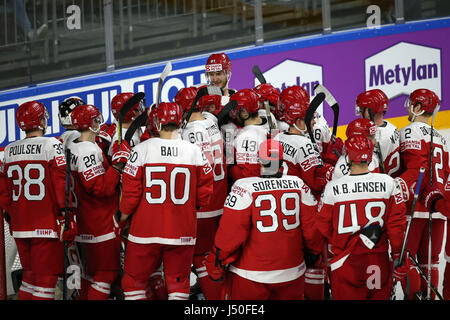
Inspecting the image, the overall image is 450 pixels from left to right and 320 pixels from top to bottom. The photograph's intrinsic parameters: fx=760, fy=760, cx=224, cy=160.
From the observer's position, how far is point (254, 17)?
759 cm

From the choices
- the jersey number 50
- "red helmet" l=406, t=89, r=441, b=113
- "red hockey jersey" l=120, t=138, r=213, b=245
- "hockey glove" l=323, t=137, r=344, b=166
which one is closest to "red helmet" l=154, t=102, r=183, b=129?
"red hockey jersey" l=120, t=138, r=213, b=245

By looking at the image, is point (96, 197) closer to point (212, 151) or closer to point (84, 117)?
point (84, 117)

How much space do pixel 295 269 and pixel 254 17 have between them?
3.90 m

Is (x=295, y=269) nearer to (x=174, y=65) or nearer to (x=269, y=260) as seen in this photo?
(x=269, y=260)

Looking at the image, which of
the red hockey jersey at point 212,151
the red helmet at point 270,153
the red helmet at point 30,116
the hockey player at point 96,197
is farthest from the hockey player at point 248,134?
the red helmet at point 30,116

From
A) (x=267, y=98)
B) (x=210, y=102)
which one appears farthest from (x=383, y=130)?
(x=210, y=102)

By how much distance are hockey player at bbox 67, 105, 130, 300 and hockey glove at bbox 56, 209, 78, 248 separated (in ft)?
0.70

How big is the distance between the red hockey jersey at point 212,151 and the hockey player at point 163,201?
1.78 ft

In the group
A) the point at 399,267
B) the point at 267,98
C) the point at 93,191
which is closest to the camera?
the point at 399,267

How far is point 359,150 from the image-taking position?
13.7ft

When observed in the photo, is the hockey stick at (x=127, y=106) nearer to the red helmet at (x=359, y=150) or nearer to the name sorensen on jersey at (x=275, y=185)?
the name sorensen on jersey at (x=275, y=185)

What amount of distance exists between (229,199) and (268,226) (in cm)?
26

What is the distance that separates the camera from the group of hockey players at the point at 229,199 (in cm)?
419
